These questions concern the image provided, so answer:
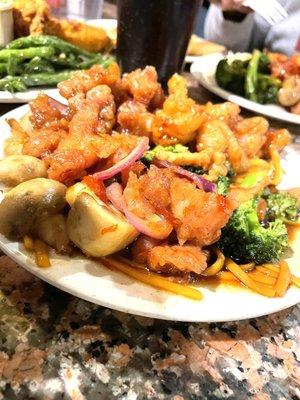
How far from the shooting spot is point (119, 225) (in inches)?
51.6

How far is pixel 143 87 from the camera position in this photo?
2.07 metres

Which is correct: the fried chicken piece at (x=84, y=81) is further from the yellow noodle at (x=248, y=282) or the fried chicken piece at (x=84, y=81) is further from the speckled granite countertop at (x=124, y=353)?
the yellow noodle at (x=248, y=282)

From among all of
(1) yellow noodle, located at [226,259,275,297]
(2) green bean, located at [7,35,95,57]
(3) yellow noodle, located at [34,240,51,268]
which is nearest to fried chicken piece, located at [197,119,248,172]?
(1) yellow noodle, located at [226,259,275,297]

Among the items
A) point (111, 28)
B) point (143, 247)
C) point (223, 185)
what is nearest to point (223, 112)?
point (223, 185)

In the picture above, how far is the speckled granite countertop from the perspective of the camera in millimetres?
1154

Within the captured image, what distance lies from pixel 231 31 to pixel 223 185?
3278mm

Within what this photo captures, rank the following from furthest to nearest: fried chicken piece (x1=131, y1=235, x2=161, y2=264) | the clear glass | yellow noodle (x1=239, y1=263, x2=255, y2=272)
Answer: the clear glass
yellow noodle (x1=239, y1=263, x2=255, y2=272)
fried chicken piece (x1=131, y1=235, x2=161, y2=264)

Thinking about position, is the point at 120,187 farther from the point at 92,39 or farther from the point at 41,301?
the point at 92,39

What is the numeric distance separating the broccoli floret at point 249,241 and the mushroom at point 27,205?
627mm

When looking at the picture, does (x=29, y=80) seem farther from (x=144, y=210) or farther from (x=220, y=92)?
(x=144, y=210)

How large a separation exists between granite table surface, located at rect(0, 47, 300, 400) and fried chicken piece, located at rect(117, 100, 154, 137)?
0.87 metres

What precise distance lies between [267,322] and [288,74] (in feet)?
7.55

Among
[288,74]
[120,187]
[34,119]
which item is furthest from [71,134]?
[288,74]

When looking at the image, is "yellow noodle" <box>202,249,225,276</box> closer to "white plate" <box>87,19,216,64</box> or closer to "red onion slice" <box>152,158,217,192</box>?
"red onion slice" <box>152,158,217,192</box>
